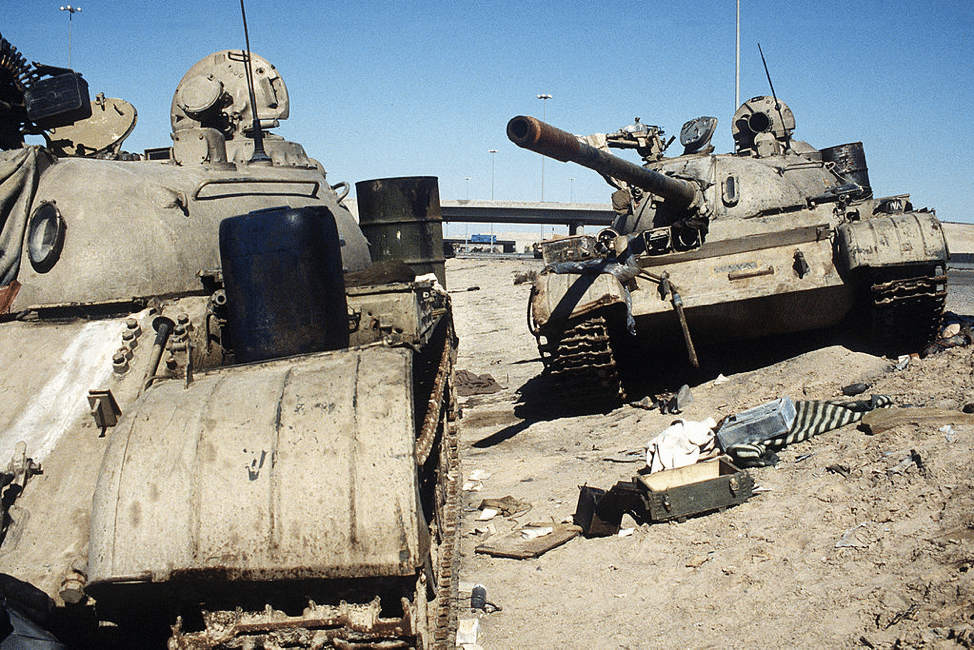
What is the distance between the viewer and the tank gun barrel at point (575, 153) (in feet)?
17.4

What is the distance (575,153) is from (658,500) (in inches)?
98.2

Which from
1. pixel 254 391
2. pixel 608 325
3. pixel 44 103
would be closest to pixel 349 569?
pixel 254 391

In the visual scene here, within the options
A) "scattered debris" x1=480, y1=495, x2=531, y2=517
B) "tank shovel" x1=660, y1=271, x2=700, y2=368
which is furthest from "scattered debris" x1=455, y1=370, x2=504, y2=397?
"scattered debris" x1=480, y1=495, x2=531, y2=517

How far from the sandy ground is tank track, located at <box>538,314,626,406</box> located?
0.75 metres

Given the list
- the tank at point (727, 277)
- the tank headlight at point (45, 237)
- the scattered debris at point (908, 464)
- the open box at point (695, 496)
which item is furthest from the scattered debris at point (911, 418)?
the tank headlight at point (45, 237)

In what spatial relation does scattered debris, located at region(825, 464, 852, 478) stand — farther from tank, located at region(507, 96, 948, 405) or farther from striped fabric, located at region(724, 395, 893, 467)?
tank, located at region(507, 96, 948, 405)

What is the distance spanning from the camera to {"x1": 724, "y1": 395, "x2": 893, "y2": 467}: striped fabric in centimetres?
666

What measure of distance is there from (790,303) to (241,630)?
7.45 m

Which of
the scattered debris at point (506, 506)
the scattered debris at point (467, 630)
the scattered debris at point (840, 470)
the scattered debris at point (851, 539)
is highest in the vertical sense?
the scattered debris at point (840, 470)

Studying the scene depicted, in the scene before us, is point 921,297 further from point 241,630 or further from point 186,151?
point 241,630

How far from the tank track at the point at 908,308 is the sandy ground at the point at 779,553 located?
54cm

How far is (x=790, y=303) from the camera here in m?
9.05

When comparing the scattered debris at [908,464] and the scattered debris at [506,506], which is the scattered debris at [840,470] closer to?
the scattered debris at [908,464]

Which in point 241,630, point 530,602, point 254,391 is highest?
point 254,391
